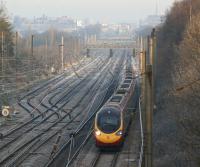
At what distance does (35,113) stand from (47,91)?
13073 millimetres

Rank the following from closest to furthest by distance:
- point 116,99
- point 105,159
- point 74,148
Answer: point 105,159, point 74,148, point 116,99

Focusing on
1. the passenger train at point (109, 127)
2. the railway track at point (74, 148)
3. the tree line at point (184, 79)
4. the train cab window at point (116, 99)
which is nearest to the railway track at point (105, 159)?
the passenger train at point (109, 127)

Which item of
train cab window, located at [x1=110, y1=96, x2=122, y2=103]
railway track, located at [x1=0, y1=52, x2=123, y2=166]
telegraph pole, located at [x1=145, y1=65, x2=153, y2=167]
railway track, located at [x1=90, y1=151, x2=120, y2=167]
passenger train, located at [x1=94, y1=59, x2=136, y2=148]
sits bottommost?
railway track, located at [x1=90, y1=151, x2=120, y2=167]

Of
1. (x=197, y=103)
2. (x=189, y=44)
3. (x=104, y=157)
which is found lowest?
(x=104, y=157)

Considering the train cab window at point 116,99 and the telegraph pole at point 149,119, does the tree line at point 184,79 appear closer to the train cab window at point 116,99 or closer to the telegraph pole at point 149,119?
the telegraph pole at point 149,119

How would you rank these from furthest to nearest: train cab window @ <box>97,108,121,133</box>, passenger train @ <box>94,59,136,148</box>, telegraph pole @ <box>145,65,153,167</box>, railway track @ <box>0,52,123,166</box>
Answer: train cab window @ <box>97,108,121,133</box>
passenger train @ <box>94,59,136,148</box>
railway track @ <box>0,52,123,166</box>
telegraph pole @ <box>145,65,153,167</box>

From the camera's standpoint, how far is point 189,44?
28062 millimetres

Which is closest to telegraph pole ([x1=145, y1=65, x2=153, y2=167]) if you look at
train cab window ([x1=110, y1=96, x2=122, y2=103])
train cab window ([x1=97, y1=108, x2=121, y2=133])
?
train cab window ([x1=97, y1=108, x2=121, y2=133])

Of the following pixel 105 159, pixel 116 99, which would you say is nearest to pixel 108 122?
pixel 105 159

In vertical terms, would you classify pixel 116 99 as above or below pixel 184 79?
below

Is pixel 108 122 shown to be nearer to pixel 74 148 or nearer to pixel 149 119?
pixel 74 148

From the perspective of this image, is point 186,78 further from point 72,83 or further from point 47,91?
point 72,83

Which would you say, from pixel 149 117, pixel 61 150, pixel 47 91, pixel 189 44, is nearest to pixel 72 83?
pixel 47 91

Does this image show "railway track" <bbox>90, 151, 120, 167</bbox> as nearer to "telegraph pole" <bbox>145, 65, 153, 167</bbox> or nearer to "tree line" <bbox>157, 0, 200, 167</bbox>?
"tree line" <bbox>157, 0, 200, 167</bbox>
